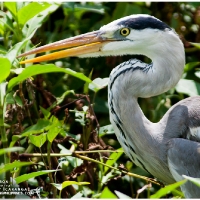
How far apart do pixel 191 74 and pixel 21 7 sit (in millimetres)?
1094

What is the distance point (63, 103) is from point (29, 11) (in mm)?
721

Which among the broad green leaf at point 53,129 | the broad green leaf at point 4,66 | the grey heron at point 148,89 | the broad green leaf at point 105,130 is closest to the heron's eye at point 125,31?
the grey heron at point 148,89

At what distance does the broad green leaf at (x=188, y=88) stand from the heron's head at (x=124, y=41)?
13.4 inches

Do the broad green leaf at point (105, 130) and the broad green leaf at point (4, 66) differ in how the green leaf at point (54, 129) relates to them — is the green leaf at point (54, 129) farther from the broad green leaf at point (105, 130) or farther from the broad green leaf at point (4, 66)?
the broad green leaf at point (105, 130)

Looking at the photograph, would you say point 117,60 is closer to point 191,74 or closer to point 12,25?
point 191,74

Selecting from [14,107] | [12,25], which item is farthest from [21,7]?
[14,107]

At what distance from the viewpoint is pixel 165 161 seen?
2525 millimetres

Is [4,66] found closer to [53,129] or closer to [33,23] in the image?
[53,129]

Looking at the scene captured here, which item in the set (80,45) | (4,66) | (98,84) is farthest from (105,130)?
(4,66)

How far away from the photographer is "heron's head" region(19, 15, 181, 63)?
254cm

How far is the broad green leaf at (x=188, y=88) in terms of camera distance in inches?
112

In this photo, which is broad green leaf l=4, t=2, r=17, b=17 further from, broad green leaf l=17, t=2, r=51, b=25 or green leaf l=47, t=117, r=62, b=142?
green leaf l=47, t=117, r=62, b=142

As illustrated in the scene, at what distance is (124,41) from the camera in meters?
2.61

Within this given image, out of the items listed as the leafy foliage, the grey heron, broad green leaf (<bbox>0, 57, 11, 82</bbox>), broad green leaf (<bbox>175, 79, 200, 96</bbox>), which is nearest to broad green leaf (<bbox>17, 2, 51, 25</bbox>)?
the leafy foliage
